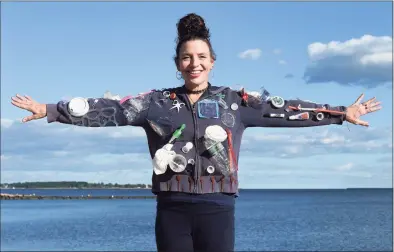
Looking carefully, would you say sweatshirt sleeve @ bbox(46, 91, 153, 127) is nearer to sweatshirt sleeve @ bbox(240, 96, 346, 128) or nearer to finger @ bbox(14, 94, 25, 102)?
finger @ bbox(14, 94, 25, 102)

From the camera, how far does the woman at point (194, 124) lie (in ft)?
15.7

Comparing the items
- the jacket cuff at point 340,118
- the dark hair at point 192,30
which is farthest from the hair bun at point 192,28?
the jacket cuff at point 340,118

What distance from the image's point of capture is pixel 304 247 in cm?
4391

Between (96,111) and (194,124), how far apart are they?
0.71 metres

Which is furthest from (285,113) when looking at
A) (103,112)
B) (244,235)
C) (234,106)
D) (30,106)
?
(244,235)

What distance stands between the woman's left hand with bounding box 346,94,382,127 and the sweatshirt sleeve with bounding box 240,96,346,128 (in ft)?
0.18

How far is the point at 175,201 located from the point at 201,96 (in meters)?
0.76

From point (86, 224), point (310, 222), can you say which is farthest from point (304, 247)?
point (86, 224)

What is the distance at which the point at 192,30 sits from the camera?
489 centimetres

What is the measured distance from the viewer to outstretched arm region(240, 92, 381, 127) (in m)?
5.06

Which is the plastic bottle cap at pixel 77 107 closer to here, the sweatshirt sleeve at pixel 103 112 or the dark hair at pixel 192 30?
the sweatshirt sleeve at pixel 103 112

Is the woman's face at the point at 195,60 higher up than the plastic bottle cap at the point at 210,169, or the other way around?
the woman's face at the point at 195,60

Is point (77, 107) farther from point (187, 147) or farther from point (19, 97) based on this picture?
point (187, 147)

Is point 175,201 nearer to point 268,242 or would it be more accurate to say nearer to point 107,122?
point 107,122
